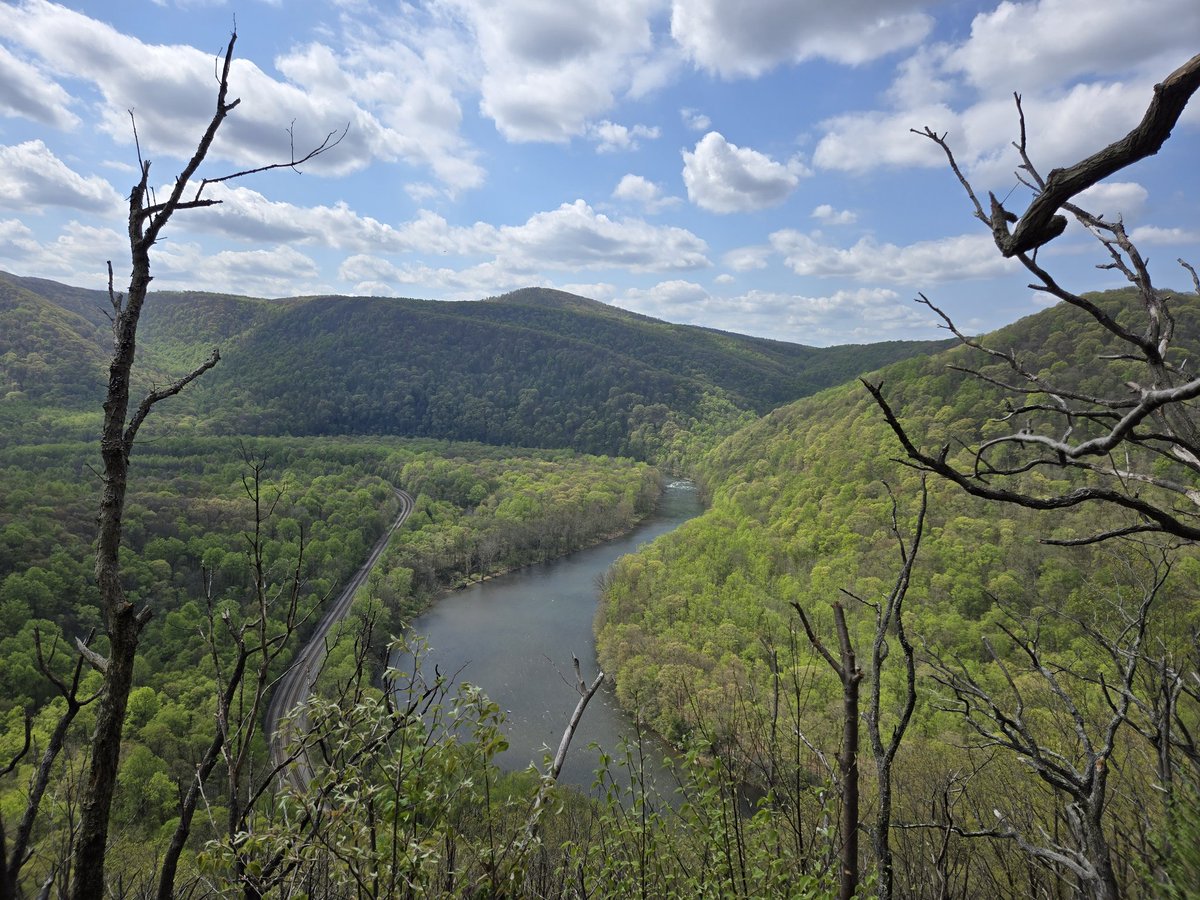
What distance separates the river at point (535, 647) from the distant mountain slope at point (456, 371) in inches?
1921

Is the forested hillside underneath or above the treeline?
above

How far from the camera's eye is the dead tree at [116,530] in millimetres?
1587

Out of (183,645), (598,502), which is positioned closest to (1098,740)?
(183,645)

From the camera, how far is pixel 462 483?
5738 centimetres

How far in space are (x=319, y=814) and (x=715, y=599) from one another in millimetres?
28134

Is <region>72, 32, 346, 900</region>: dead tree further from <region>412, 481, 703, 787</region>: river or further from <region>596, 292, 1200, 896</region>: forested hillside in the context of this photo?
<region>412, 481, 703, 787</region>: river

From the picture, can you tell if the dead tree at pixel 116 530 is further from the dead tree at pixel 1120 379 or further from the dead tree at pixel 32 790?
the dead tree at pixel 1120 379

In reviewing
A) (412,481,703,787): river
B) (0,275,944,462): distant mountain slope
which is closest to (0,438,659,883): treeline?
(412,481,703,787): river

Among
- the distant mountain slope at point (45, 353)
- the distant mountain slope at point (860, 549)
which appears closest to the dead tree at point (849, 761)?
the distant mountain slope at point (860, 549)

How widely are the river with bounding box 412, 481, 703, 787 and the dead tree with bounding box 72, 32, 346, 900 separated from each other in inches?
487

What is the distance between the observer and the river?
2109 cm

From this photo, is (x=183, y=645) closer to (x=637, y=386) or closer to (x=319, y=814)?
(x=319, y=814)

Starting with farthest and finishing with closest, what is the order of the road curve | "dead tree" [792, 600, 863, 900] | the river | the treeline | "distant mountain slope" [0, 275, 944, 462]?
"distant mountain slope" [0, 275, 944, 462]
the river
the road curve
the treeline
"dead tree" [792, 600, 863, 900]

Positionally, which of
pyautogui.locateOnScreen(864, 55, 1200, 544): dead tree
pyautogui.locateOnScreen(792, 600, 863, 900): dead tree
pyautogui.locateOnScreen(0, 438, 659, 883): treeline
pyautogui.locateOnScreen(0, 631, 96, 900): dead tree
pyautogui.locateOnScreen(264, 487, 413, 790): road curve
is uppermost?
pyautogui.locateOnScreen(864, 55, 1200, 544): dead tree
